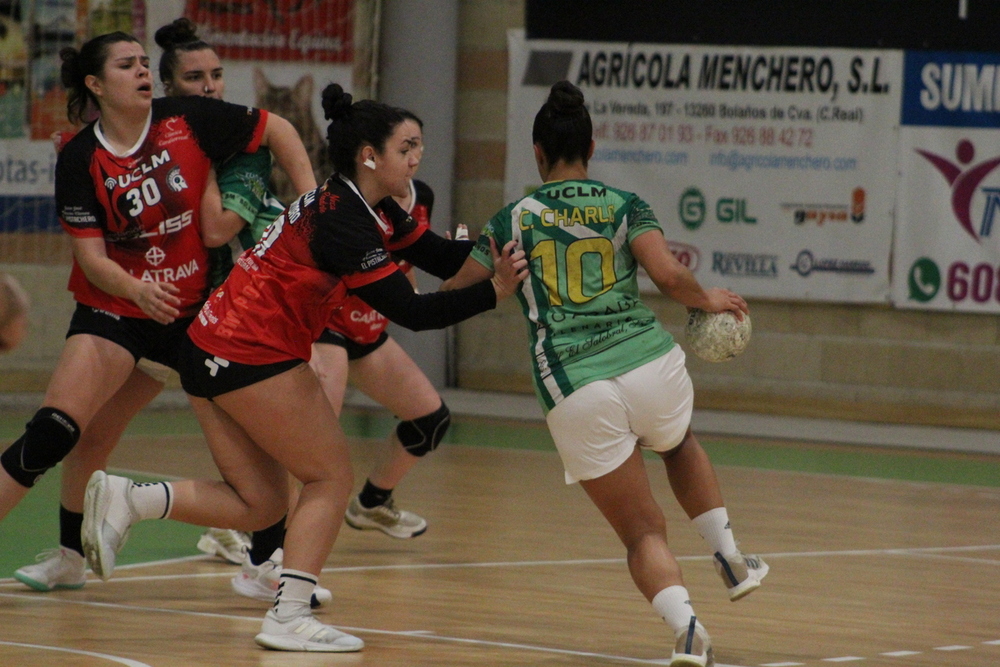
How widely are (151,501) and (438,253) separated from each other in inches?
42.9

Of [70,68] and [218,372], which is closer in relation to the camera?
[218,372]

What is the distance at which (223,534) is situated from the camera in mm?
6332

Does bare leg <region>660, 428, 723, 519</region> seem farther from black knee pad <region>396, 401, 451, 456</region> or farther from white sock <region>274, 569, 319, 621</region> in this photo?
black knee pad <region>396, 401, 451, 456</region>

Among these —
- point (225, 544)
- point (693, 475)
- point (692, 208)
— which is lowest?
point (225, 544)

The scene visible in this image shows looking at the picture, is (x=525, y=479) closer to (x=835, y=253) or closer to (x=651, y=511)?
(x=835, y=253)

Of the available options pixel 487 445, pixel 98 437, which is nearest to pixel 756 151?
pixel 487 445

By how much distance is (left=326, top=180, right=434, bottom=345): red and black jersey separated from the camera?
20.9 ft

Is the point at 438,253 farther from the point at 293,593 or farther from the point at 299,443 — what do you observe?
the point at 293,593

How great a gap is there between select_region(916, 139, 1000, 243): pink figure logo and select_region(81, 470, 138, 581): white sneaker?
22.5 ft

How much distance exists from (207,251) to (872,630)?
244 centimetres

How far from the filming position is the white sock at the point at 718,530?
15.4 feet

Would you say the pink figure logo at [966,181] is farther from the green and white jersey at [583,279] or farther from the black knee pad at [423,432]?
the green and white jersey at [583,279]

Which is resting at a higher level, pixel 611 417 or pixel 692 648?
pixel 611 417

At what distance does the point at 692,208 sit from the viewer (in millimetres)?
11055
